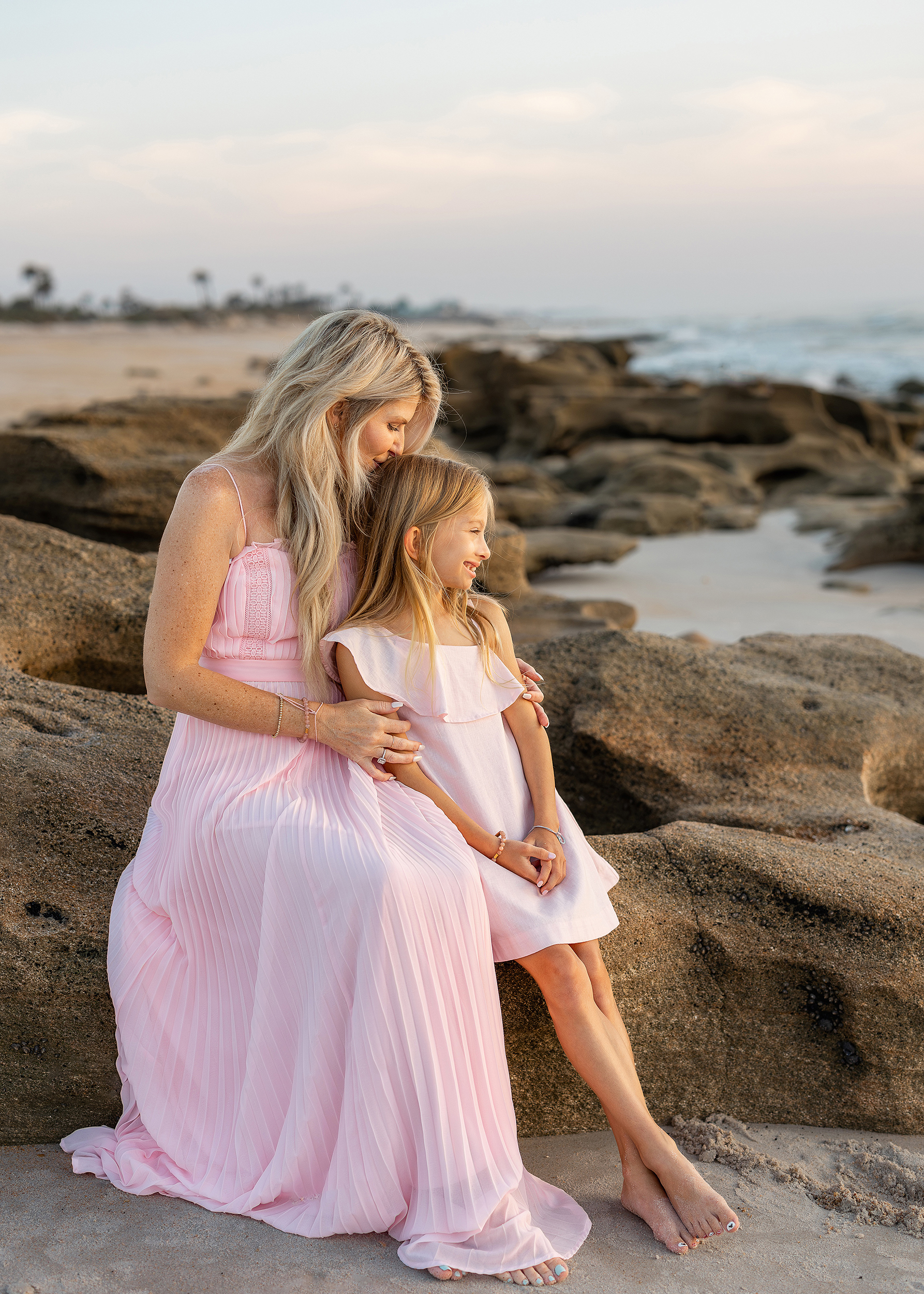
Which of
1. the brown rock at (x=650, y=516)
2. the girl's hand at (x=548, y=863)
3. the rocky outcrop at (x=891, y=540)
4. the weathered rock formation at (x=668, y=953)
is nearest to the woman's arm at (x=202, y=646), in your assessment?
the girl's hand at (x=548, y=863)

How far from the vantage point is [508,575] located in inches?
263

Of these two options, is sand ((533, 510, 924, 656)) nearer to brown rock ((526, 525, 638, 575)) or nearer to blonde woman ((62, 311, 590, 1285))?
brown rock ((526, 525, 638, 575))

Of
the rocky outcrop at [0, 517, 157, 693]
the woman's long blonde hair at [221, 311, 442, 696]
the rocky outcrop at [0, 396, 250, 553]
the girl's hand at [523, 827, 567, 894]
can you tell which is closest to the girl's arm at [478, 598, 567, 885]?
the girl's hand at [523, 827, 567, 894]

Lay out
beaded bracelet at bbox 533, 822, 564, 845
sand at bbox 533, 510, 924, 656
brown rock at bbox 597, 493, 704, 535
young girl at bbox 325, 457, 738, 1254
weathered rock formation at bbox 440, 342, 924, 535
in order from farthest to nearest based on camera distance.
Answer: weathered rock formation at bbox 440, 342, 924, 535
brown rock at bbox 597, 493, 704, 535
sand at bbox 533, 510, 924, 656
beaded bracelet at bbox 533, 822, 564, 845
young girl at bbox 325, 457, 738, 1254

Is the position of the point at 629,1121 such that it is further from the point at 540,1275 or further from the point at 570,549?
the point at 570,549

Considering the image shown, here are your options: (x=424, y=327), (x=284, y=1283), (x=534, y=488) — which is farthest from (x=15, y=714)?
(x=424, y=327)

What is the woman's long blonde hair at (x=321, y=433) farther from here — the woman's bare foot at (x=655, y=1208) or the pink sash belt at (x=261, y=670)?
the woman's bare foot at (x=655, y=1208)

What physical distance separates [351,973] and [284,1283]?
1.90 ft

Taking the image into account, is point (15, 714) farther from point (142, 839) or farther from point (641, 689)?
point (641, 689)

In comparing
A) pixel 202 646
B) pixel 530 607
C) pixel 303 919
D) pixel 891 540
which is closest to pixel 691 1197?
pixel 303 919

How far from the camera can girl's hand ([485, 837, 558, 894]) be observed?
8.27 feet

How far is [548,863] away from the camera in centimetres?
253

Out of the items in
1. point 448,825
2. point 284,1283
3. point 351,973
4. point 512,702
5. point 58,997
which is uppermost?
point 512,702

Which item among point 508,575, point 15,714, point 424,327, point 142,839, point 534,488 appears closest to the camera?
point 142,839
